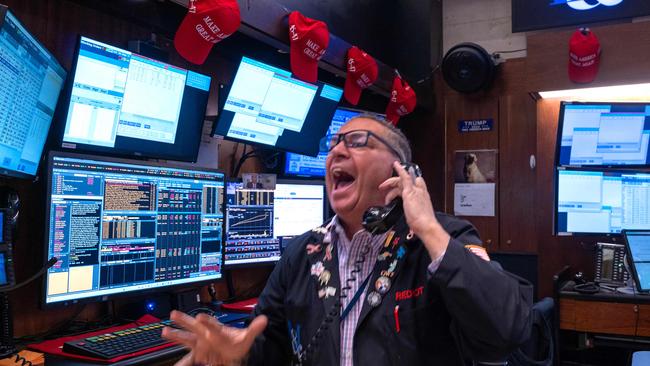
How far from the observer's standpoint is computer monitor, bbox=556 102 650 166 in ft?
12.8

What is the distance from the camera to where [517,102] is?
473 centimetres

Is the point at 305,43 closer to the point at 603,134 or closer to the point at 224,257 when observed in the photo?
the point at 224,257

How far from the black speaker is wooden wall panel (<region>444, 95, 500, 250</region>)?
0.16 m

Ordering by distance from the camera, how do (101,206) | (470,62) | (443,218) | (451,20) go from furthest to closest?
(451,20)
(470,62)
(101,206)
(443,218)

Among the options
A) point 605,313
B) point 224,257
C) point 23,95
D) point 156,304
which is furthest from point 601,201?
point 23,95

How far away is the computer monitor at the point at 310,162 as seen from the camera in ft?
11.3

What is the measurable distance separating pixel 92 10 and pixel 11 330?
128 centimetres

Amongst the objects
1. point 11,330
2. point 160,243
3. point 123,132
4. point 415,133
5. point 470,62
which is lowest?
point 11,330

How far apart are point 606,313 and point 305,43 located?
2254 millimetres

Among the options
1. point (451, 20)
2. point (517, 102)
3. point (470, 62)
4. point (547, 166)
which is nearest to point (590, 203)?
point (547, 166)

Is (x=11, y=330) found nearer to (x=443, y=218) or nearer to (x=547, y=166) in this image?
(x=443, y=218)

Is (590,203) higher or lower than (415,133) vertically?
lower

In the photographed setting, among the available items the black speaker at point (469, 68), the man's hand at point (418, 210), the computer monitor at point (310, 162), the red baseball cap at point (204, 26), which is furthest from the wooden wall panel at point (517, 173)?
the man's hand at point (418, 210)

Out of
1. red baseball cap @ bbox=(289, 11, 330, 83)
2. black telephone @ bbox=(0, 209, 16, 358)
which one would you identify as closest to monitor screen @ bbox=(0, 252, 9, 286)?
black telephone @ bbox=(0, 209, 16, 358)
